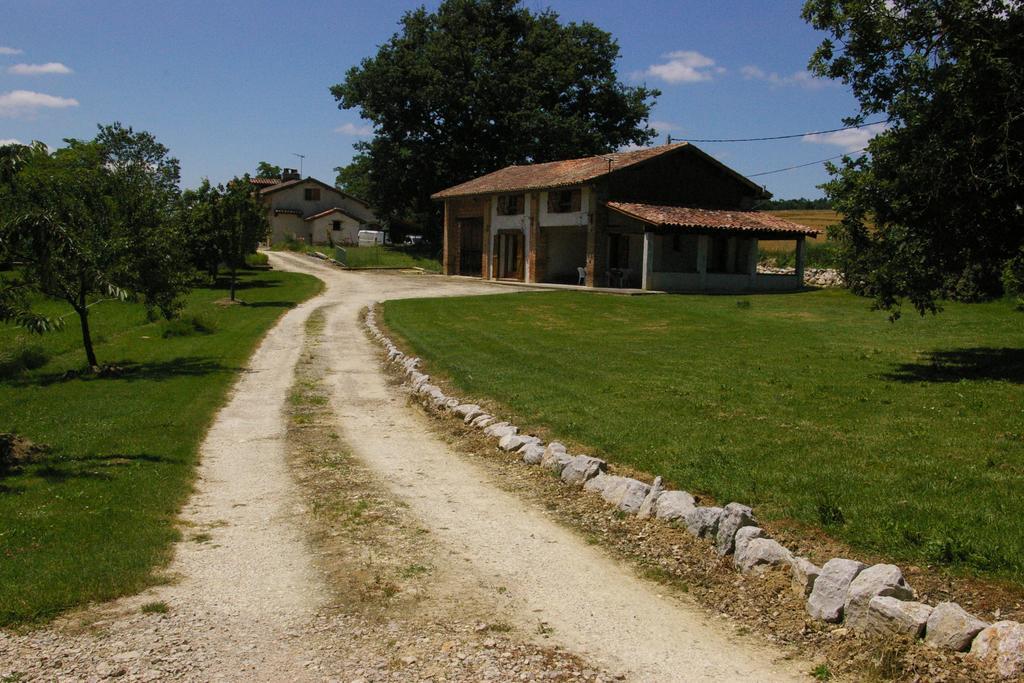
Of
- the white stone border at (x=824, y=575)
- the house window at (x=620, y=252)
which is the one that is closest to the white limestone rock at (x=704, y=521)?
the white stone border at (x=824, y=575)

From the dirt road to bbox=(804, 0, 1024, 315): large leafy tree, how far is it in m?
8.83

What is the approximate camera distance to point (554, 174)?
42.2 metres

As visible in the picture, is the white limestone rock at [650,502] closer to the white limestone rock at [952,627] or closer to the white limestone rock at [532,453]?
the white limestone rock at [532,453]

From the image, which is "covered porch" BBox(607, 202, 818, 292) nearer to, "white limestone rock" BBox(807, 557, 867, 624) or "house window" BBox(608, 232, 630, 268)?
"house window" BBox(608, 232, 630, 268)

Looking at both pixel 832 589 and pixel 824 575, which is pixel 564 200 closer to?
pixel 824 575

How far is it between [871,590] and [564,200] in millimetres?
35920

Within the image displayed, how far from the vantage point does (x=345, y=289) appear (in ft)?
132

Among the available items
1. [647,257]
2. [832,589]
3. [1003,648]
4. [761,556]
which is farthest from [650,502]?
[647,257]

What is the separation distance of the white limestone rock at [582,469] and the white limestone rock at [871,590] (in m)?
3.50

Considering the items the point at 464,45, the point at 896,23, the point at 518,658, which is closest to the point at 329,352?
the point at 896,23

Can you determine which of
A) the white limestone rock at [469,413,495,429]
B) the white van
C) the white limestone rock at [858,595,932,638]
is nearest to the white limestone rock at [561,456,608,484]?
the white limestone rock at [469,413,495,429]

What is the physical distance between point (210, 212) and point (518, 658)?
34.7 metres

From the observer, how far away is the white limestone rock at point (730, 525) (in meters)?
6.57

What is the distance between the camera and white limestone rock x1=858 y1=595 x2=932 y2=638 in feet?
16.3
